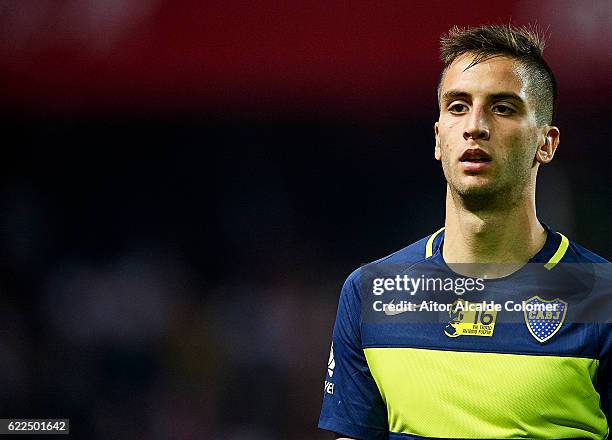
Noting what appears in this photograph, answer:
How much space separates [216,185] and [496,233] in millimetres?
1798

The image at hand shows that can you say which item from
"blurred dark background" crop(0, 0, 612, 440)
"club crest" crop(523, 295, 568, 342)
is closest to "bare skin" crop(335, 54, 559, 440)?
"club crest" crop(523, 295, 568, 342)

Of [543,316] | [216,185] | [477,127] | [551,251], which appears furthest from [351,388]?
[216,185]

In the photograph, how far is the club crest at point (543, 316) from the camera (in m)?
→ 2.27

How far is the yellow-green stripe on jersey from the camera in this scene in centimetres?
219

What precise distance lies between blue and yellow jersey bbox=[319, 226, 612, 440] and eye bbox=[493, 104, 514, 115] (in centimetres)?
35

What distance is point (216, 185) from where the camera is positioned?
389 centimetres

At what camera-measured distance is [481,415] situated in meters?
2.23

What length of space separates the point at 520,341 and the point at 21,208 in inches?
96.4

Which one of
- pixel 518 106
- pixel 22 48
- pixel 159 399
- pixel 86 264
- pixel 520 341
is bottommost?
pixel 159 399

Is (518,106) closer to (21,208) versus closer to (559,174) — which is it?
(559,174)

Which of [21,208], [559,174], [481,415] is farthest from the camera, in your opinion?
[21,208]

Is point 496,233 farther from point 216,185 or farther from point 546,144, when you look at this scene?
point 216,185

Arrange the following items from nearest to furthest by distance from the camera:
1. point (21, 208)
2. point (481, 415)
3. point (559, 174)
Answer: point (481, 415) → point (559, 174) → point (21, 208)

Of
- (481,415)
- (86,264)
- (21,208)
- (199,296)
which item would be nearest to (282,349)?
(199,296)
